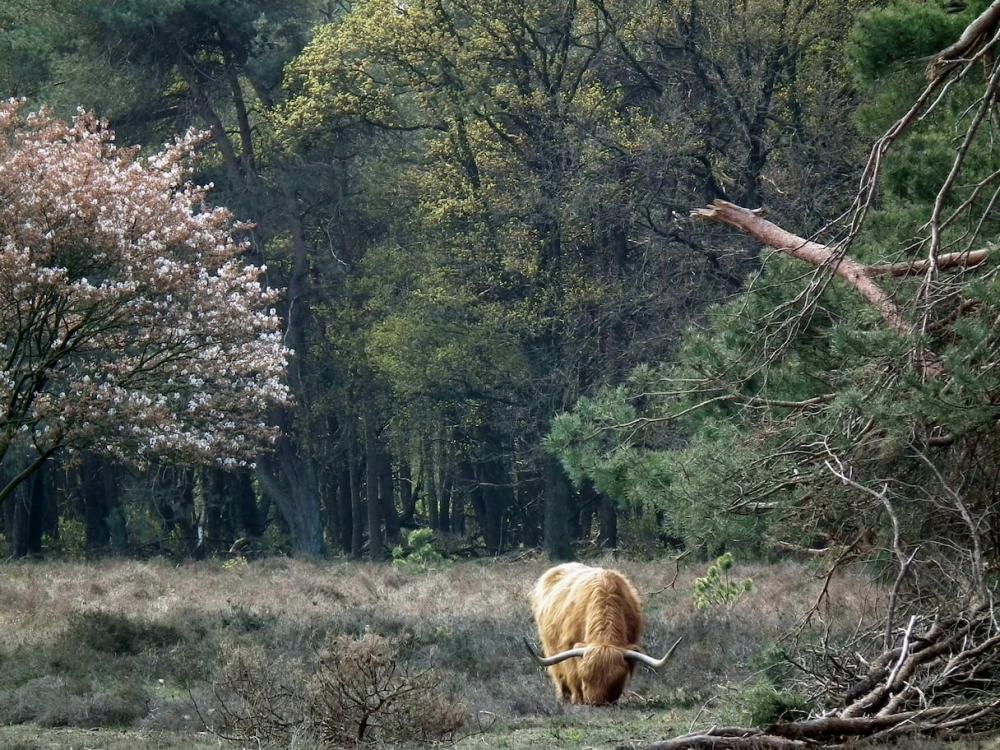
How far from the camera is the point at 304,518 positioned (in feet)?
114

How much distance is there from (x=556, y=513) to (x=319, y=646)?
19.2 metres

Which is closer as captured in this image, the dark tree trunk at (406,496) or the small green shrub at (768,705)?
the small green shrub at (768,705)

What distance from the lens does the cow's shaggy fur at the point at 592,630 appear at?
11.7 meters


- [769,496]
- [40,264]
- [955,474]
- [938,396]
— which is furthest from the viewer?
[40,264]

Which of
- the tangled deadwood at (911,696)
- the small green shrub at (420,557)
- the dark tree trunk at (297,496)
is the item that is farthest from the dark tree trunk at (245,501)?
the tangled deadwood at (911,696)

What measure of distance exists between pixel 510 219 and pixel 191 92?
25.0 feet

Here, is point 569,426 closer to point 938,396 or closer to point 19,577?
point 938,396

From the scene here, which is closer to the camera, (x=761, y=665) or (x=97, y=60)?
(x=761, y=665)

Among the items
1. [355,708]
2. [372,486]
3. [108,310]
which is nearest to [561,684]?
[355,708]

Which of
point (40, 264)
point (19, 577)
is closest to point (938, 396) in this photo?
point (40, 264)

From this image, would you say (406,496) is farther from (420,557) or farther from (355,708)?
(355,708)

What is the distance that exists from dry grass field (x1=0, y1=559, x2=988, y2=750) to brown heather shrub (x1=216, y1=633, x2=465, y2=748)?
0.29ft

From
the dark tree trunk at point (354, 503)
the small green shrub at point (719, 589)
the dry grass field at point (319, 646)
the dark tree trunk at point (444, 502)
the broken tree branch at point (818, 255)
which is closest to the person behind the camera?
the broken tree branch at point (818, 255)

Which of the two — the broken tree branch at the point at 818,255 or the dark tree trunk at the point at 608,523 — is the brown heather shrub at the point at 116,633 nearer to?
the broken tree branch at the point at 818,255
